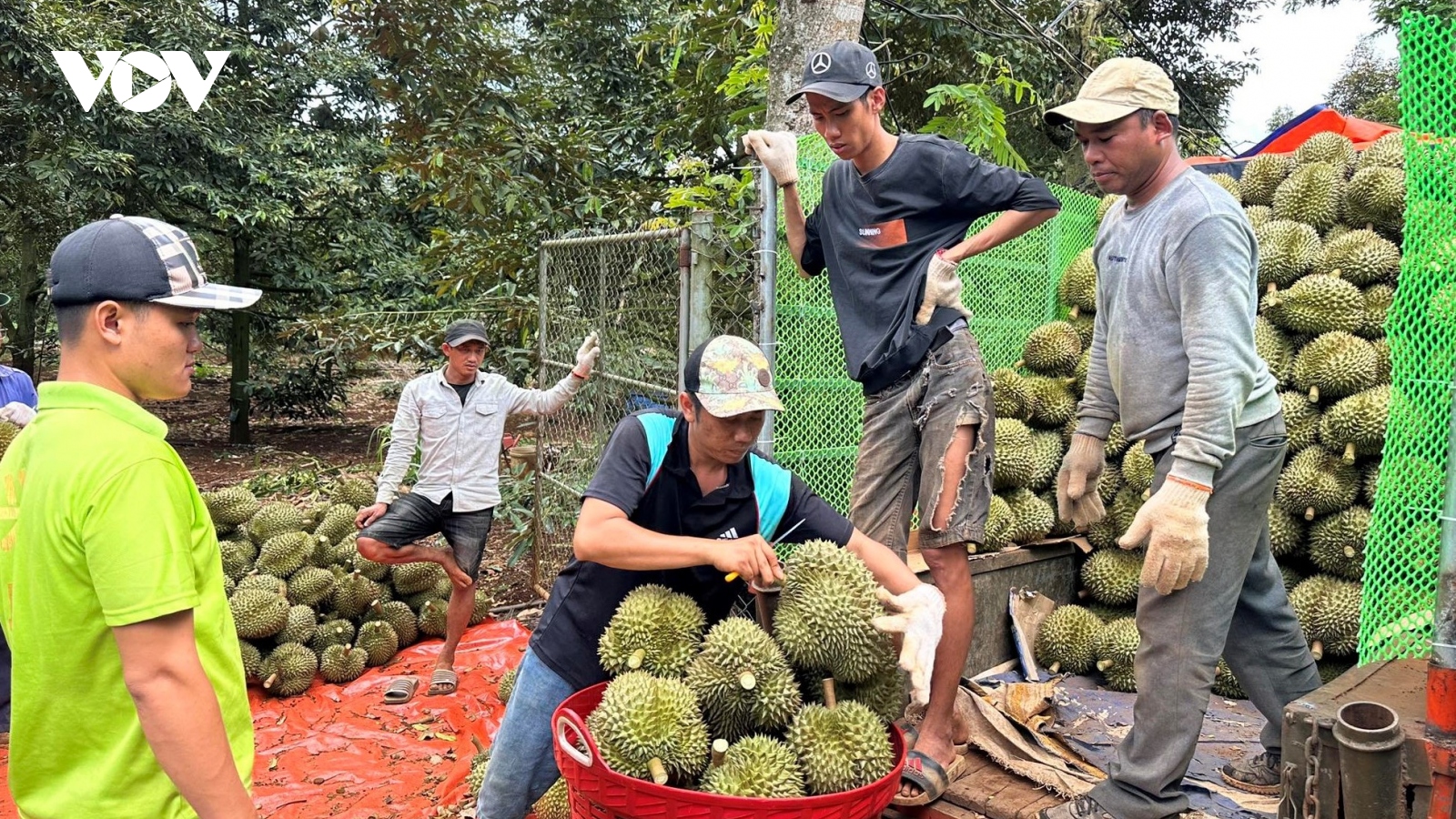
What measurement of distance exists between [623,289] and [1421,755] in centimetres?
413

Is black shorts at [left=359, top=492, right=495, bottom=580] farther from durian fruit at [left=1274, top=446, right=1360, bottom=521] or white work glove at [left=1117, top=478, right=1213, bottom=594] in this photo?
durian fruit at [left=1274, top=446, right=1360, bottom=521]

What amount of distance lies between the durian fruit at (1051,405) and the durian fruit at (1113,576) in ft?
2.35

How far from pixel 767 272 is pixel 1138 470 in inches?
82.1

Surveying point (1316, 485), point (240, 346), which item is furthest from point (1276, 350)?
point (240, 346)

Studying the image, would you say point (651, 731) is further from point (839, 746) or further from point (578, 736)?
point (839, 746)

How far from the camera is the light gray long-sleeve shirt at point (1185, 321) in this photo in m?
2.57

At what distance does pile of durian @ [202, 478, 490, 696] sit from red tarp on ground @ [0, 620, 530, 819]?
14 centimetres

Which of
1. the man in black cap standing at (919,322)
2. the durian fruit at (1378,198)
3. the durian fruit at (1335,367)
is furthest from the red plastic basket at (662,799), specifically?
the durian fruit at (1378,198)

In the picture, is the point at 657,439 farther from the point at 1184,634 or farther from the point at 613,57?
A: the point at 613,57

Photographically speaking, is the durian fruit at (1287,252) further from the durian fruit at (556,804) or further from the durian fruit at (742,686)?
the durian fruit at (556,804)

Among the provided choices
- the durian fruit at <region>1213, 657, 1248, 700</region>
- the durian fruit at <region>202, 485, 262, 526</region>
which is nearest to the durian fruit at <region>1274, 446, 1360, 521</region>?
the durian fruit at <region>1213, 657, 1248, 700</region>

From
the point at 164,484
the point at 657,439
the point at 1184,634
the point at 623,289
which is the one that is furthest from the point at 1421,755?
the point at 623,289

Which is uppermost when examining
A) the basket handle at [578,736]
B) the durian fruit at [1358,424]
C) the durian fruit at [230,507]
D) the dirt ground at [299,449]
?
the durian fruit at [1358,424]

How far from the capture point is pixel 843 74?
328cm
